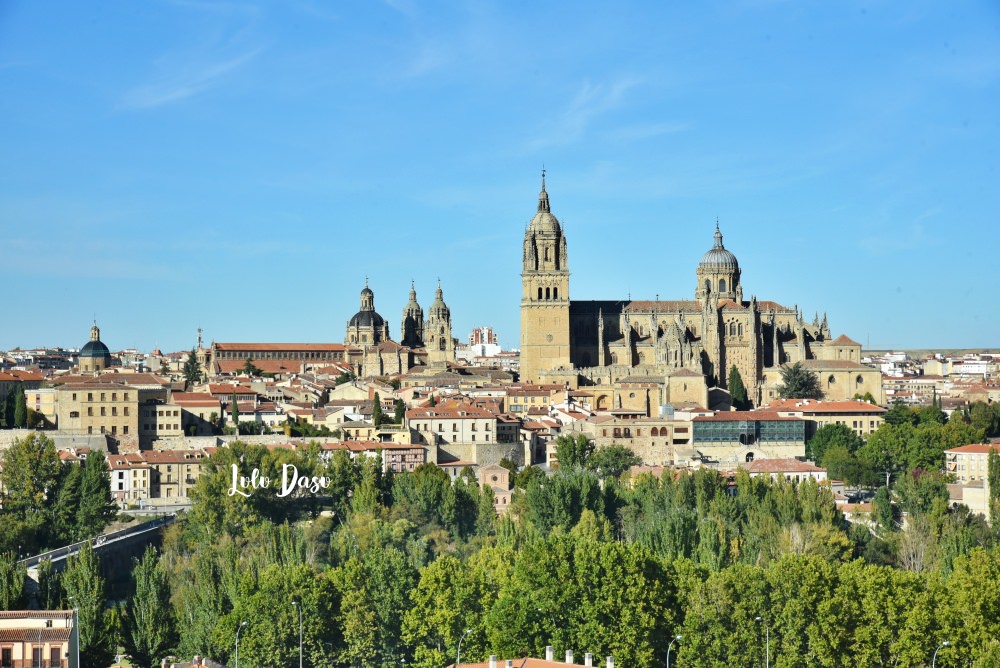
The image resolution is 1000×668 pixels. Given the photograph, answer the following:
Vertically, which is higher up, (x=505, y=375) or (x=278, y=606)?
(x=505, y=375)

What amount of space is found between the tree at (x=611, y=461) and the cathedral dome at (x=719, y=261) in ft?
76.7

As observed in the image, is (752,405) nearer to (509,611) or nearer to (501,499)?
(501,499)

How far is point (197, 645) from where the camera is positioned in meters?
35.0

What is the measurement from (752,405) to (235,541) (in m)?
32.1

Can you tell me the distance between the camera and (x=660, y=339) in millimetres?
76938

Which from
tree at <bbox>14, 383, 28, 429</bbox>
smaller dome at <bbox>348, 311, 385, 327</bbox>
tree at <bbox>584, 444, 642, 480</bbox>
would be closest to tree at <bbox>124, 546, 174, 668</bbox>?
tree at <bbox>584, 444, 642, 480</bbox>

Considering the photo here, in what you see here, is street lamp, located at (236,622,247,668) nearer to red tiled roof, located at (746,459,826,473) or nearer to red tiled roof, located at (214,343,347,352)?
red tiled roof, located at (746,459,826,473)

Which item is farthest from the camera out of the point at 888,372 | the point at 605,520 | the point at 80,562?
the point at 888,372

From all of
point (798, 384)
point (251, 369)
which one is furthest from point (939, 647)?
point (251, 369)

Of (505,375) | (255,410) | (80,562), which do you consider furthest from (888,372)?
(80,562)

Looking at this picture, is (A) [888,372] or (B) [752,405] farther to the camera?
(A) [888,372]

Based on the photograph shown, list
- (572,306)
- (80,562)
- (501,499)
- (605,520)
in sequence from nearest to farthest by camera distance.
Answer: (80,562) < (605,520) < (501,499) < (572,306)

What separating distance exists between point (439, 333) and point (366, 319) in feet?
30.0

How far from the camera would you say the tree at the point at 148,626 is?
3584cm
